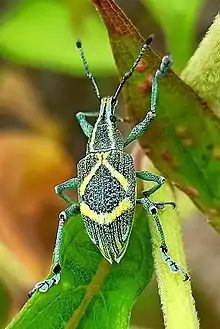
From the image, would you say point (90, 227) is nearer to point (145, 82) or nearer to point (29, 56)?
point (145, 82)

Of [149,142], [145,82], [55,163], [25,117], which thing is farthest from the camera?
[25,117]

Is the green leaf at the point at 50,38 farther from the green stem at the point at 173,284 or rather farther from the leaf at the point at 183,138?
the green stem at the point at 173,284

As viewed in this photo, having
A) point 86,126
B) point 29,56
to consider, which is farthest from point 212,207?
point 29,56

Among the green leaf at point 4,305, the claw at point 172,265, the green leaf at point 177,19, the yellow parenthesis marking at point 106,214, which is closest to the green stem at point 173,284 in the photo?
the claw at point 172,265

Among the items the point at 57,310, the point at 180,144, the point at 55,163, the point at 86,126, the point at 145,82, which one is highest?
the point at 55,163

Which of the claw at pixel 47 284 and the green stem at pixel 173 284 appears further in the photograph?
the claw at pixel 47 284

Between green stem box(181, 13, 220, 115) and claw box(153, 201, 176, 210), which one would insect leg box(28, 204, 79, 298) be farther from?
green stem box(181, 13, 220, 115)
